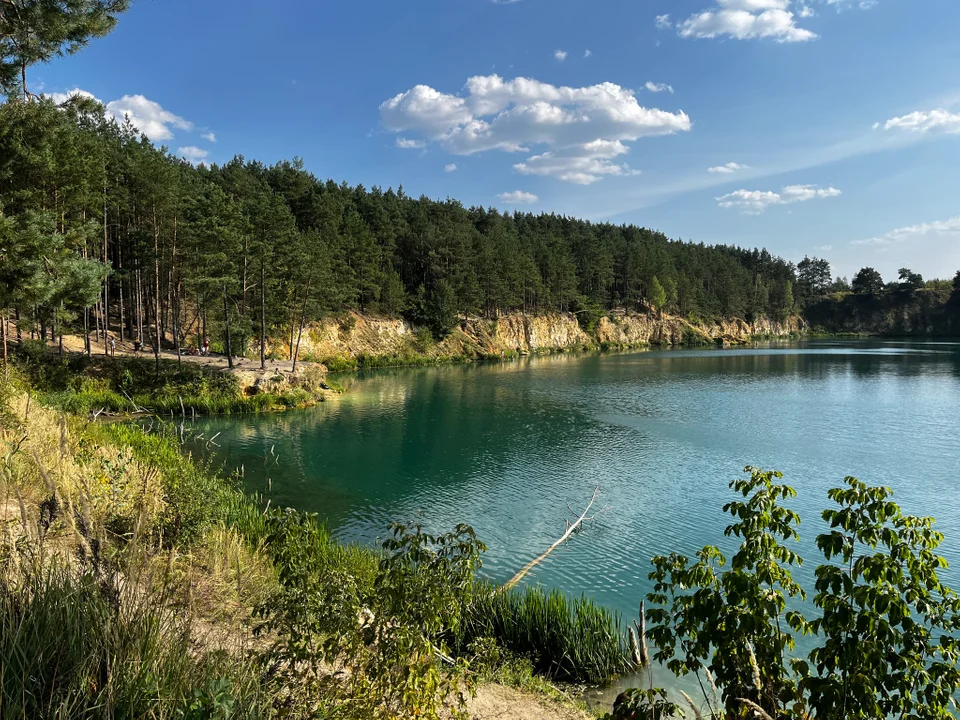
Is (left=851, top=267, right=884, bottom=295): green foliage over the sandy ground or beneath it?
over

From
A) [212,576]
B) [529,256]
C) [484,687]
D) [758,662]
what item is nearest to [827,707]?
[758,662]

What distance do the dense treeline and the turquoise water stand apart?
1071 centimetres

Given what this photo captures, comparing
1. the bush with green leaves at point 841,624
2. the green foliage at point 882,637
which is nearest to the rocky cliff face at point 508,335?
the bush with green leaves at point 841,624

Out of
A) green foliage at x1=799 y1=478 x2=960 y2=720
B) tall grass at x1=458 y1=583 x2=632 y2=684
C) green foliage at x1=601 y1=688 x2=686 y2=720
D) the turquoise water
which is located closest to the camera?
green foliage at x1=799 y1=478 x2=960 y2=720

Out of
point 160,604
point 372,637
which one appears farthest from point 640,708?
point 160,604

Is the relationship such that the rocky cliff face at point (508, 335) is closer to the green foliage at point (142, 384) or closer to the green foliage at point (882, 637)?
the green foliage at point (142, 384)

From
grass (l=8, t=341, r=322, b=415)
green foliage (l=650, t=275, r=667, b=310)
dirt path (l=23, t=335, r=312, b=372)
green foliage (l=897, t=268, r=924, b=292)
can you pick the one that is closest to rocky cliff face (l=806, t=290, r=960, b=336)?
green foliage (l=897, t=268, r=924, b=292)

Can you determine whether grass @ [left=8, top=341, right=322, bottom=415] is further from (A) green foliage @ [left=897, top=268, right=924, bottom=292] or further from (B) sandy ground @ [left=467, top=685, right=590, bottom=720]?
(A) green foliage @ [left=897, top=268, right=924, bottom=292]

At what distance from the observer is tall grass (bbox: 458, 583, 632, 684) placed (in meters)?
9.34

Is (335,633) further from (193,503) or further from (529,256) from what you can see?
(529,256)

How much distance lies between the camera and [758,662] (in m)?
4.69

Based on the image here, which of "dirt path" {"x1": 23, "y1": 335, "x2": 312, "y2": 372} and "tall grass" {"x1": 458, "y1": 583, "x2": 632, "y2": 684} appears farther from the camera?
"dirt path" {"x1": 23, "y1": 335, "x2": 312, "y2": 372}

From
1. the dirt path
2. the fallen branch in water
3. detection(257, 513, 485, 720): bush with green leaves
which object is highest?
the dirt path

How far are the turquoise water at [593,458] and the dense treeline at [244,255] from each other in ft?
35.1
